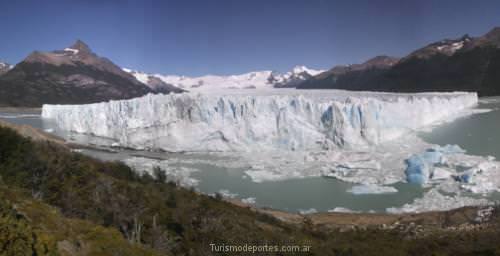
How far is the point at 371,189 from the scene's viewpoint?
1001 cm

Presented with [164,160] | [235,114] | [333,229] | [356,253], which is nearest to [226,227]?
[356,253]

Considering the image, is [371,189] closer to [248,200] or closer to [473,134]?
[248,200]

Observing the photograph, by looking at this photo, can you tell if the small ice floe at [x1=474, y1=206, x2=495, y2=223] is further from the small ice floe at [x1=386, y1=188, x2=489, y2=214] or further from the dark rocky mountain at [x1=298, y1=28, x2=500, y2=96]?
the dark rocky mountain at [x1=298, y1=28, x2=500, y2=96]

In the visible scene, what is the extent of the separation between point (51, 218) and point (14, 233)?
1195 mm

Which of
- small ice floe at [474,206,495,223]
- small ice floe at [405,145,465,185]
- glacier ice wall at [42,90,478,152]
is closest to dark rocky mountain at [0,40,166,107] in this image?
glacier ice wall at [42,90,478,152]

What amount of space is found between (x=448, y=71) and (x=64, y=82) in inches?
2685

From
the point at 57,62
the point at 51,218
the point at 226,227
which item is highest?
the point at 57,62

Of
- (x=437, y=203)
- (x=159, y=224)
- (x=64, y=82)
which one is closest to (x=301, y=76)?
(x=64, y=82)

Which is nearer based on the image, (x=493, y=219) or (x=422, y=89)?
(x=493, y=219)

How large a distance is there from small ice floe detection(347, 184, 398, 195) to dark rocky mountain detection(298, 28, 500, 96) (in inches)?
1419

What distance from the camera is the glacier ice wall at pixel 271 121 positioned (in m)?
14.9

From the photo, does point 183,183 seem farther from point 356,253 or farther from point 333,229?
point 356,253

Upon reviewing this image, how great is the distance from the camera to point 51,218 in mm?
3332

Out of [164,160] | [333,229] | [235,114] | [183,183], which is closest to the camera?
[333,229]
